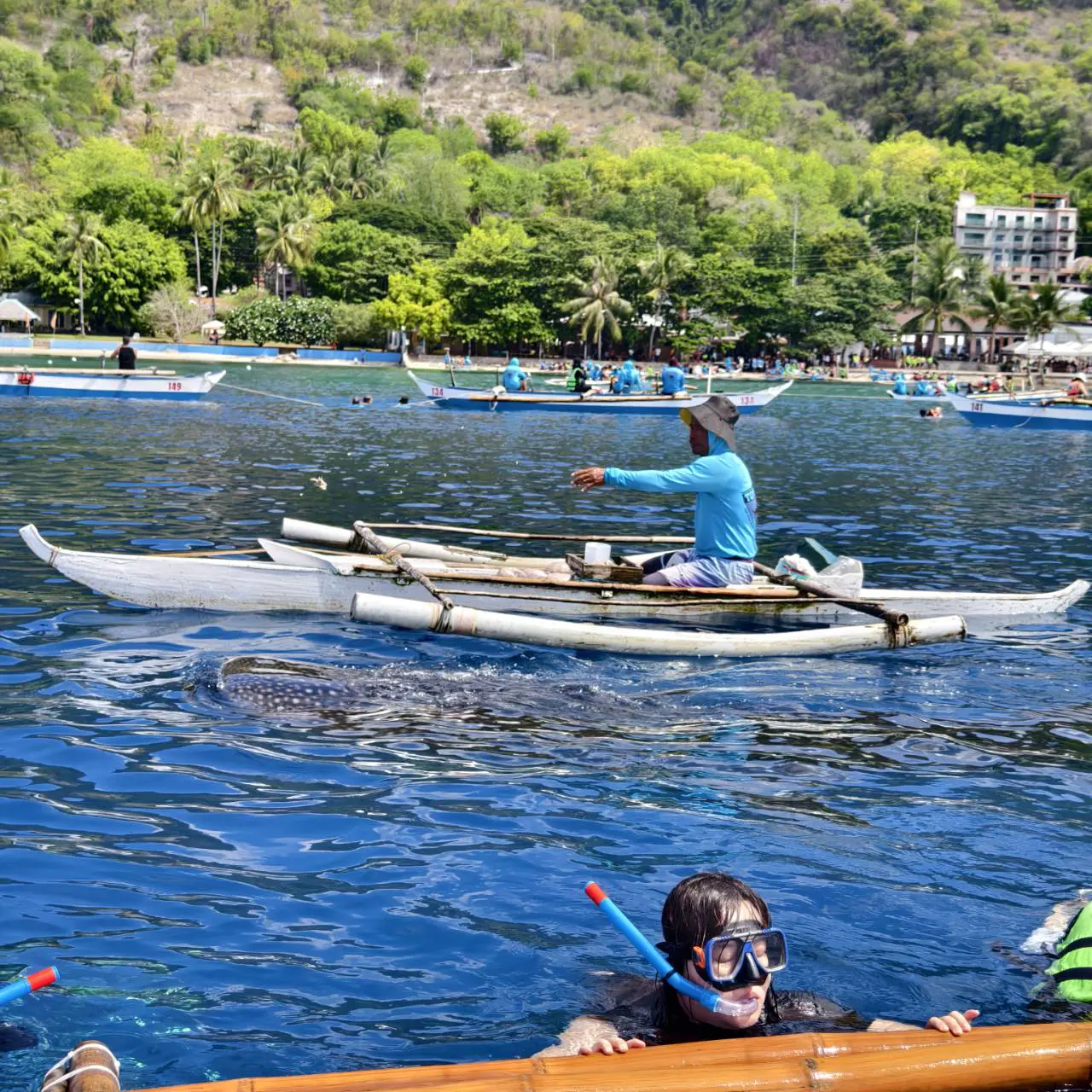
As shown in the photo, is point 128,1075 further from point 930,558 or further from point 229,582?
point 930,558

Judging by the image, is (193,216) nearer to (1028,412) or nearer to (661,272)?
(661,272)

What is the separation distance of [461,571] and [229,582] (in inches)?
92.5

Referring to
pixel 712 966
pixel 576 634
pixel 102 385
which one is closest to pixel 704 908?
pixel 712 966

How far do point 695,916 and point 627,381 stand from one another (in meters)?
43.2

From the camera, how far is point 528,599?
41.6 feet

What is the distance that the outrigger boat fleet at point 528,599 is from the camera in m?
11.7

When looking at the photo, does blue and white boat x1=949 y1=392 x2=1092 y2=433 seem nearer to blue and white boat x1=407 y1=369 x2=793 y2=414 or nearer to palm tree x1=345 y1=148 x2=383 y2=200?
blue and white boat x1=407 y1=369 x2=793 y2=414

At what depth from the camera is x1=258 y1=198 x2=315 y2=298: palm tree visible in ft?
334

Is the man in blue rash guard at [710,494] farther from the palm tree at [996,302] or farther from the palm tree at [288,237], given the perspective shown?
the palm tree at [288,237]

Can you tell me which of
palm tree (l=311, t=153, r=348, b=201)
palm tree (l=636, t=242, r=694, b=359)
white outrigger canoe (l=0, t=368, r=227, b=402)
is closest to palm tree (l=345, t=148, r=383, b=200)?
palm tree (l=311, t=153, r=348, b=201)

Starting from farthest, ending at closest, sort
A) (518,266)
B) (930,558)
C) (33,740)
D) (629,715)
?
1. (518,266)
2. (930,558)
3. (629,715)
4. (33,740)

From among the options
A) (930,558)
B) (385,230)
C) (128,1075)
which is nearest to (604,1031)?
(128,1075)

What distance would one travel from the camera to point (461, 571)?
12.9 meters

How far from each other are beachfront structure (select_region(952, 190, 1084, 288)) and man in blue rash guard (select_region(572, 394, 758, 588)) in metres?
134
